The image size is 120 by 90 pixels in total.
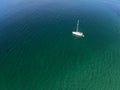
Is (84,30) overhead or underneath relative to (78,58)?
overhead

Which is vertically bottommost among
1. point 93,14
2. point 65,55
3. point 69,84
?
point 69,84

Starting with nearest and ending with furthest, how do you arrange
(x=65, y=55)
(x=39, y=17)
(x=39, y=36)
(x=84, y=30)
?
(x=65, y=55)
(x=39, y=36)
(x=84, y=30)
(x=39, y=17)

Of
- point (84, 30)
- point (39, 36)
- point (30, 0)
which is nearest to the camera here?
point (39, 36)

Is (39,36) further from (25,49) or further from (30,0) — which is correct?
(30,0)

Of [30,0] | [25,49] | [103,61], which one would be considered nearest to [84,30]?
[103,61]

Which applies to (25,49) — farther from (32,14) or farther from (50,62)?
(32,14)

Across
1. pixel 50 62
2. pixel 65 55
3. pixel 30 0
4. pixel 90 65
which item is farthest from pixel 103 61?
pixel 30 0

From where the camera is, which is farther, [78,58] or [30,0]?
[30,0]
